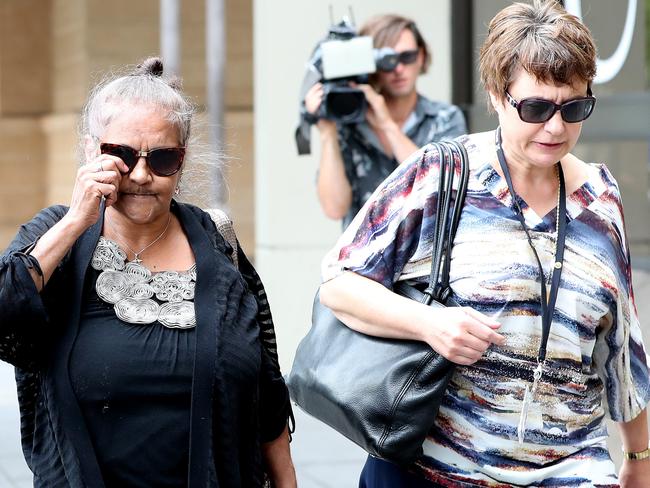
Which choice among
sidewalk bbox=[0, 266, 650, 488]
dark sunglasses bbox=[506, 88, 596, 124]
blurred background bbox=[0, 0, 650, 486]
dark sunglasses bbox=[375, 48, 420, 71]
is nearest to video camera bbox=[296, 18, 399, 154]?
dark sunglasses bbox=[375, 48, 420, 71]

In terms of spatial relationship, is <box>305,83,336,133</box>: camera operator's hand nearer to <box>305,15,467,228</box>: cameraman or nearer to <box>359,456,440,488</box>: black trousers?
<box>305,15,467,228</box>: cameraman

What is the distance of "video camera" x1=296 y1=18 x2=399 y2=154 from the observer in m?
5.90

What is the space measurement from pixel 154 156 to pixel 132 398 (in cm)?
52

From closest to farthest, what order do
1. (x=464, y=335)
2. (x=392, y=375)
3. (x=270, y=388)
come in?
1. (x=464, y=335)
2. (x=392, y=375)
3. (x=270, y=388)

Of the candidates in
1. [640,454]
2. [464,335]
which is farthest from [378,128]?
[464,335]

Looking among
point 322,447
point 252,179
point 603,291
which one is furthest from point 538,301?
point 252,179

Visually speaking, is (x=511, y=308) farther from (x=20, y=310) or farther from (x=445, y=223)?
(x=20, y=310)

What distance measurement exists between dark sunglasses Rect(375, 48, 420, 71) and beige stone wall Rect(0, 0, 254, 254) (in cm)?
1005

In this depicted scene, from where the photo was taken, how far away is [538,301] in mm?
3021

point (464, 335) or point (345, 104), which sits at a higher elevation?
point (345, 104)

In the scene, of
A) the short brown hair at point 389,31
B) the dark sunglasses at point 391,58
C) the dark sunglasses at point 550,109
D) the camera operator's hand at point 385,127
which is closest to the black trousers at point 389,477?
the dark sunglasses at point 550,109

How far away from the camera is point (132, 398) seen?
9.32 ft

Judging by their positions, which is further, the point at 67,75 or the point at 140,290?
the point at 67,75

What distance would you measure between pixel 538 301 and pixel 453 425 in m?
0.34
